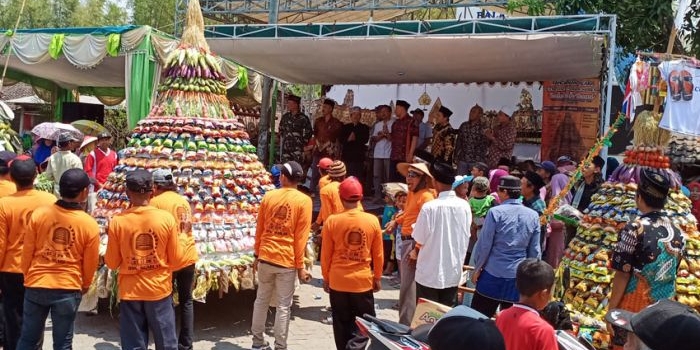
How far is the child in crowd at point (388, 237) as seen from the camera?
29.2ft

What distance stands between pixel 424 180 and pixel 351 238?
134 centimetres

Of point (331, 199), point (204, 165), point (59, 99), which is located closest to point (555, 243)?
point (331, 199)

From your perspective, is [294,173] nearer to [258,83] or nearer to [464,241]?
[464,241]

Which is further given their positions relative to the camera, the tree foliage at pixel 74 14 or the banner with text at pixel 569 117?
the tree foliage at pixel 74 14

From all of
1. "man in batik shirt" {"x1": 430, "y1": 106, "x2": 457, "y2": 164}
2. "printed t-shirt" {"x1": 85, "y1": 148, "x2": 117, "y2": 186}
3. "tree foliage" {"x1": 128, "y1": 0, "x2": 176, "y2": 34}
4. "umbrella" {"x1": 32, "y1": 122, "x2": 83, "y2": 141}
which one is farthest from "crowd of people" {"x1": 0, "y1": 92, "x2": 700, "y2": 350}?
"tree foliage" {"x1": 128, "y1": 0, "x2": 176, "y2": 34}

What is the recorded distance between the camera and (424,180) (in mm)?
6562

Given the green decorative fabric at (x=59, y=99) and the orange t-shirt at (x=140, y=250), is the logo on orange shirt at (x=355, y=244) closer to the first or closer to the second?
the orange t-shirt at (x=140, y=250)

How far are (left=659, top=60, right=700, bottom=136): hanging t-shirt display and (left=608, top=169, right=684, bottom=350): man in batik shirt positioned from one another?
129 inches

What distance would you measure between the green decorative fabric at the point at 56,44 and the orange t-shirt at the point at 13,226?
649 cm

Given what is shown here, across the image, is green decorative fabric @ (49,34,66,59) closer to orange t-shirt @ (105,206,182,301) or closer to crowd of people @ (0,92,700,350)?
crowd of people @ (0,92,700,350)

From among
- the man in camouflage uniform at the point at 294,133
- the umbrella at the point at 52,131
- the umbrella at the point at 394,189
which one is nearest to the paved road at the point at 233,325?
the umbrella at the point at 394,189

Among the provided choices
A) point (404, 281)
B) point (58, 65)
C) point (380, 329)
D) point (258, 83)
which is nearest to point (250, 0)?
point (258, 83)

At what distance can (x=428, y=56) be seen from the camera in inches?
426

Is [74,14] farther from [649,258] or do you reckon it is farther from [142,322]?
[649,258]
